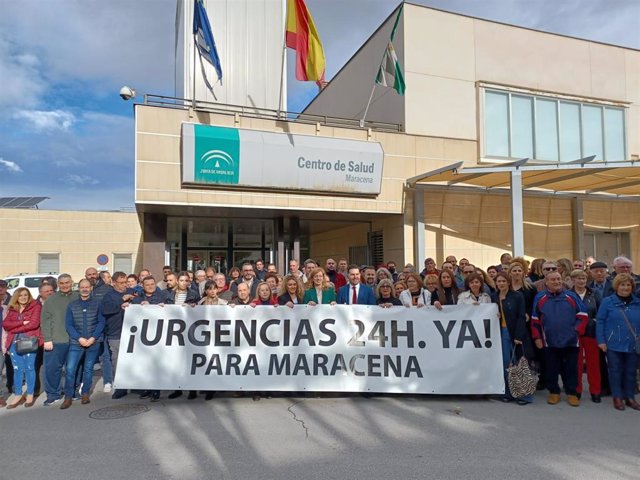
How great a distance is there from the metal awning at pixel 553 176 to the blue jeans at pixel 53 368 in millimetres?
9251

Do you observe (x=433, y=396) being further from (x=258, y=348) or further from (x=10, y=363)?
(x=10, y=363)

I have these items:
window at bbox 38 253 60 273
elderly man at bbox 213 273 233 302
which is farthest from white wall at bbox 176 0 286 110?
window at bbox 38 253 60 273

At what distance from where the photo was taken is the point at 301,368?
6062 mm

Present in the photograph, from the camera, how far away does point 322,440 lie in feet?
15.0

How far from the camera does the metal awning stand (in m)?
11.3

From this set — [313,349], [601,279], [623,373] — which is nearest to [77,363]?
[313,349]

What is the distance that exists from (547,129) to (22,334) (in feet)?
53.4

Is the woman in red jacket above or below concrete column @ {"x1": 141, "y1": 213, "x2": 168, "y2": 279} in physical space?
below

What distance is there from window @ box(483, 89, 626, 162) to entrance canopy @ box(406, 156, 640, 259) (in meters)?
1.55

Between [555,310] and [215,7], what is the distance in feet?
51.4

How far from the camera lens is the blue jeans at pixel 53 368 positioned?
609cm

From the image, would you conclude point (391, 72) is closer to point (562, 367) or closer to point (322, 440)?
point (562, 367)

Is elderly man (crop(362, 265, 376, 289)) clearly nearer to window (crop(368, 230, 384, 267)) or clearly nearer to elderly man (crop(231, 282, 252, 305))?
elderly man (crop(231, 282, 252, 305))

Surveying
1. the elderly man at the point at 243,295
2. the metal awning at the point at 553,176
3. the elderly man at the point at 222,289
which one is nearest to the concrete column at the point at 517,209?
the metal awning at the point at 553,176
